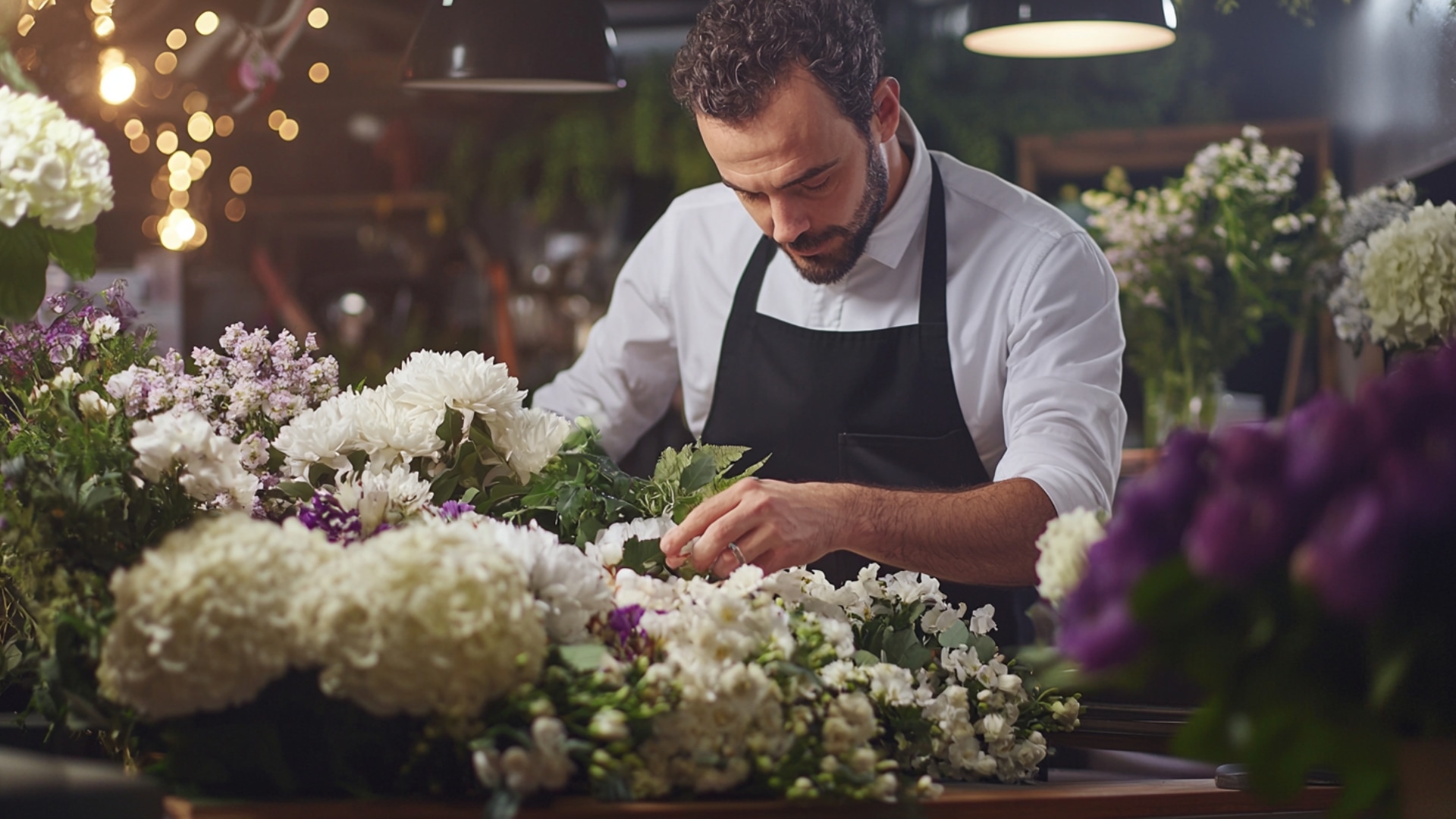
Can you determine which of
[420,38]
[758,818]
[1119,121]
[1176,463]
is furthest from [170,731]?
[1119,121]

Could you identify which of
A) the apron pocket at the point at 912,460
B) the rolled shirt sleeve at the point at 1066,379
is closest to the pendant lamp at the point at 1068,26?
the rolled shirt sleeve at the point at 1066,379

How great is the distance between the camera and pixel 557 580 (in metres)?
0.98

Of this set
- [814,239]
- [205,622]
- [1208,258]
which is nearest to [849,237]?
[814,239]

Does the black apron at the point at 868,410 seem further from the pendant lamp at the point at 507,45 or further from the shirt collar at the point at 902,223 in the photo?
the pendant lamp at the point at 507,45

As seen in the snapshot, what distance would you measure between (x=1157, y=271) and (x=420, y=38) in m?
1.95

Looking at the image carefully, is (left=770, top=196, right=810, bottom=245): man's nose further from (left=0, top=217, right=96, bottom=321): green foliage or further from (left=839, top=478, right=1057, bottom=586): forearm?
(left=0, top=217, right=96, bottom=321): green foliage

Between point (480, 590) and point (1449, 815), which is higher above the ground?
point (480, 590)

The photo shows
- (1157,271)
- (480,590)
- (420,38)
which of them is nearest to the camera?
(480,590)

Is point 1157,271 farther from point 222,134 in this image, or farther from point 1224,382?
point 222,134

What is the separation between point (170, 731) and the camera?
899mm

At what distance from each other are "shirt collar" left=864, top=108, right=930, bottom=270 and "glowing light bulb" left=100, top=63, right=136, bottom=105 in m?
1.24

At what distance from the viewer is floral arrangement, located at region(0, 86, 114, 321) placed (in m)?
1.00

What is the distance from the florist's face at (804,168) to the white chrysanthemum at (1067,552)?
0.93 metres

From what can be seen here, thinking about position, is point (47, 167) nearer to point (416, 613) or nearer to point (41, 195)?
point (41, 195)
